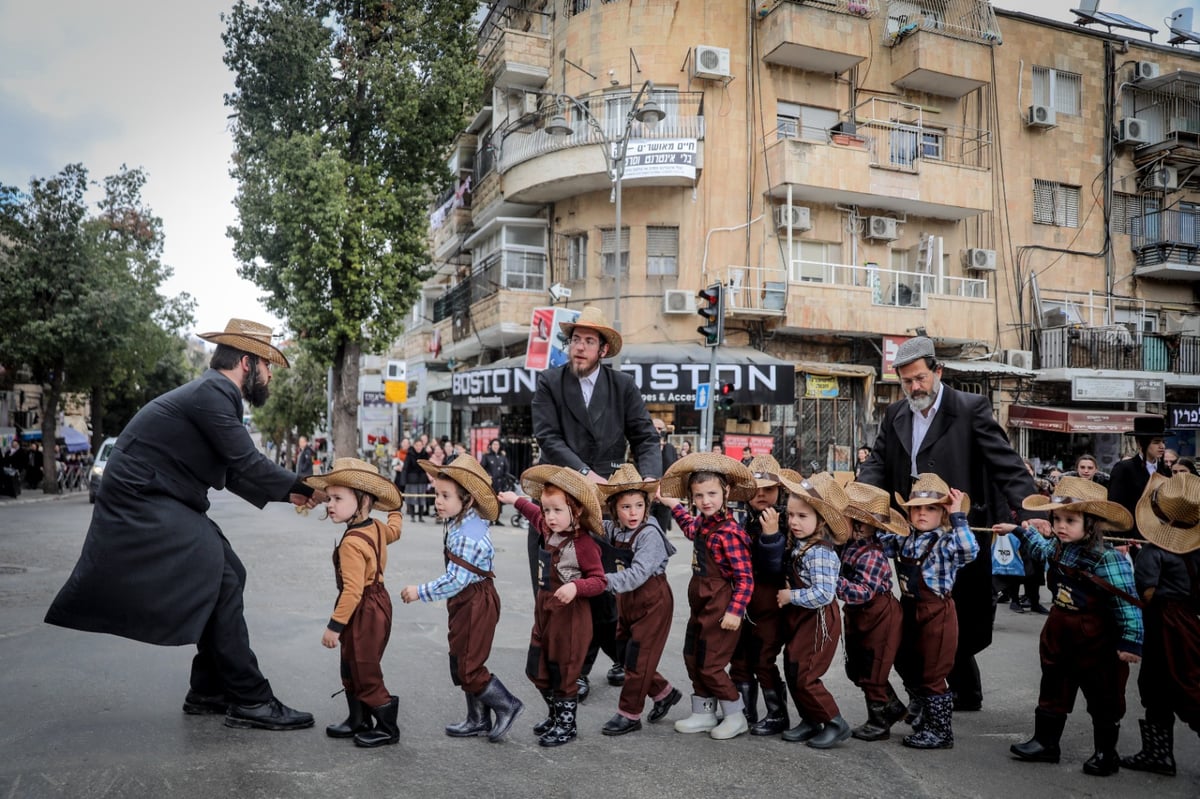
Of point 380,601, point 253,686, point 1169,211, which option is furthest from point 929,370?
point 1169,211

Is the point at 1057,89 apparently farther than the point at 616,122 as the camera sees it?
Yes

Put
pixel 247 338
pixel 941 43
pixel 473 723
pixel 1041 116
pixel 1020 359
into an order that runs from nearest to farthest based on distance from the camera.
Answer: pixel 473 723, pixel 247 338, pixel 941 43, pixel 1020 359, pixel 1041 116

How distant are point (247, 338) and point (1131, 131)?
27738 millimetres

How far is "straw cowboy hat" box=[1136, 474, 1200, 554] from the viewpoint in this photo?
14.6 ft

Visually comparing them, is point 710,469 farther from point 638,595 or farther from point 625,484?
point 638,595

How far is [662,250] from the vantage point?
73.7 feet

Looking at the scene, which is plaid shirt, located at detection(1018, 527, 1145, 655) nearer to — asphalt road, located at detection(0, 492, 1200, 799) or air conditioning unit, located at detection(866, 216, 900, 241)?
asphalt road, located at detection(0, 492, 1200, 799)

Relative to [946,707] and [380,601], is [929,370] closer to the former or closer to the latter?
[946,707]

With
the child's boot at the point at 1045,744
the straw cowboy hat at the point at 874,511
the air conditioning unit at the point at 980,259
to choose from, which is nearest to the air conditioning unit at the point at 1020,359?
the air conditioning unit at the point at 980,259

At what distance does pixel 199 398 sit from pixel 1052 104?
26.8 meters

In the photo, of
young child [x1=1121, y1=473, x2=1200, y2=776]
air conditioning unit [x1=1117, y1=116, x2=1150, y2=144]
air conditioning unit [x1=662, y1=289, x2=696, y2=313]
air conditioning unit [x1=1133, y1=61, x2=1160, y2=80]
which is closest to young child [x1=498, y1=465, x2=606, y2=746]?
young child [x1=1121, y1=473, x2=1200, y2=776]

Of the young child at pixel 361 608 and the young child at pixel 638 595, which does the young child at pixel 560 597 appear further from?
the young child at pixel 361 608

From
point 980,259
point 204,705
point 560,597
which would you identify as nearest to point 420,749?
point 560,597

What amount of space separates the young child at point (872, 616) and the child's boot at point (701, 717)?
777mm
